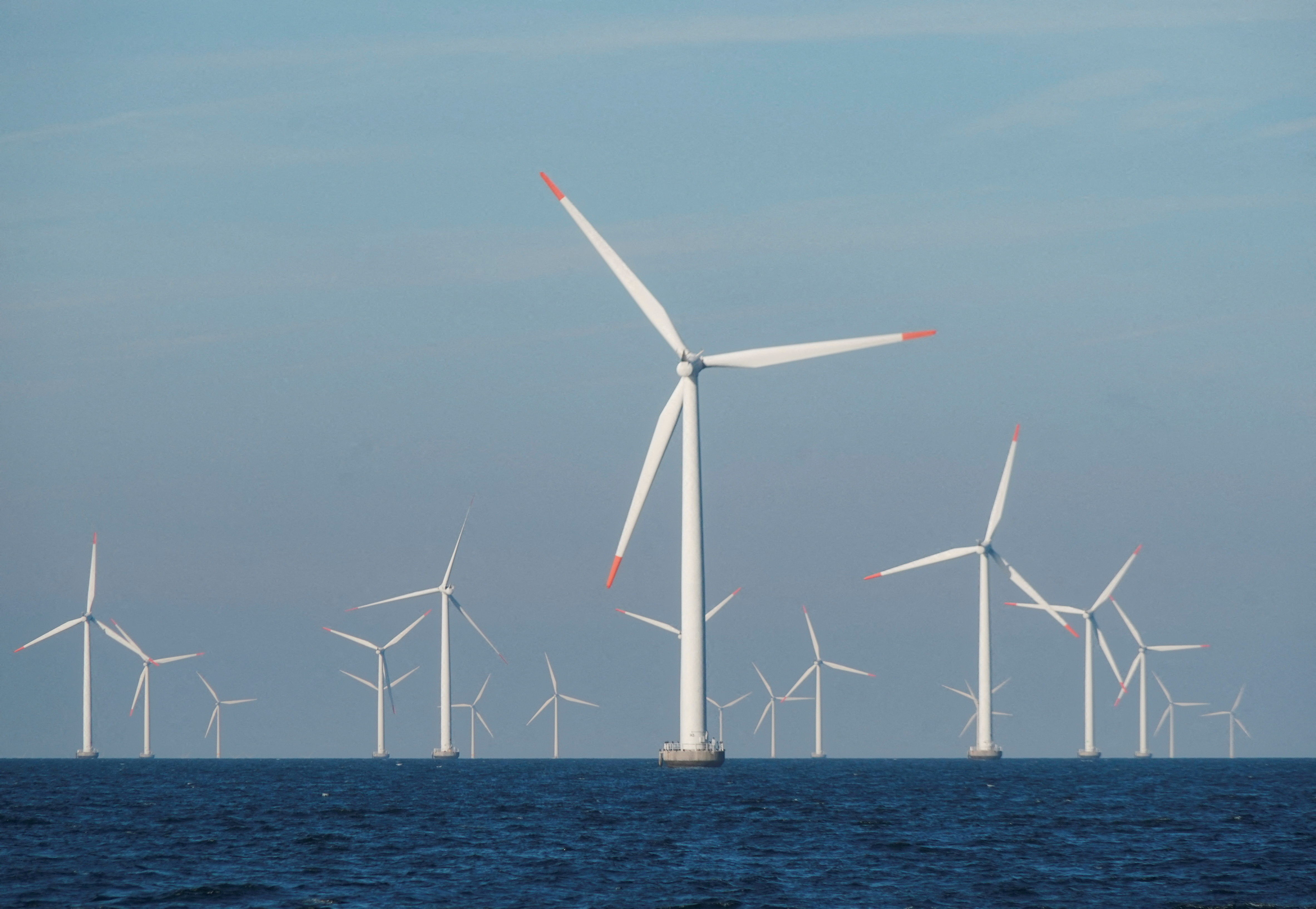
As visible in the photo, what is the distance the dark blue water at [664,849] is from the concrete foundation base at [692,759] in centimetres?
202

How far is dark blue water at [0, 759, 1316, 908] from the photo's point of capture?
5019 cm

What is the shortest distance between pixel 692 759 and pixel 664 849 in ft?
138

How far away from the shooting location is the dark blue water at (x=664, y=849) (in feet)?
165

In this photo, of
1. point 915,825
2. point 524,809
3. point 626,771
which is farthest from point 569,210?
point 626,771

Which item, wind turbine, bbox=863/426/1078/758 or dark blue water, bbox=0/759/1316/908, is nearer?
dark blue water, bbox=0/759/1316/908

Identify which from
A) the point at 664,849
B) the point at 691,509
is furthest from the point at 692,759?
the point at 664,849

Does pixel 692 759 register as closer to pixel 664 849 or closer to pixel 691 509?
pixel 691 509

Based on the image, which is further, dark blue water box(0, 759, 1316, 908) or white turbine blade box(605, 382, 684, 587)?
white turbine blade box(605, 382, 684, 587)

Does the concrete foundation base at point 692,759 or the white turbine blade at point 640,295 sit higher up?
the white turbine blade at point 640,295

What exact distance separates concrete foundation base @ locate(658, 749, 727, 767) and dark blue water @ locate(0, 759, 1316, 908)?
6.62ft

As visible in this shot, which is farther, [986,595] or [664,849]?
[986,595]

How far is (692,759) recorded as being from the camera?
106062mm

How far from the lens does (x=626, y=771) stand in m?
186

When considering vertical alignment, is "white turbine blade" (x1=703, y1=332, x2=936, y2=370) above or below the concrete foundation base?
above
